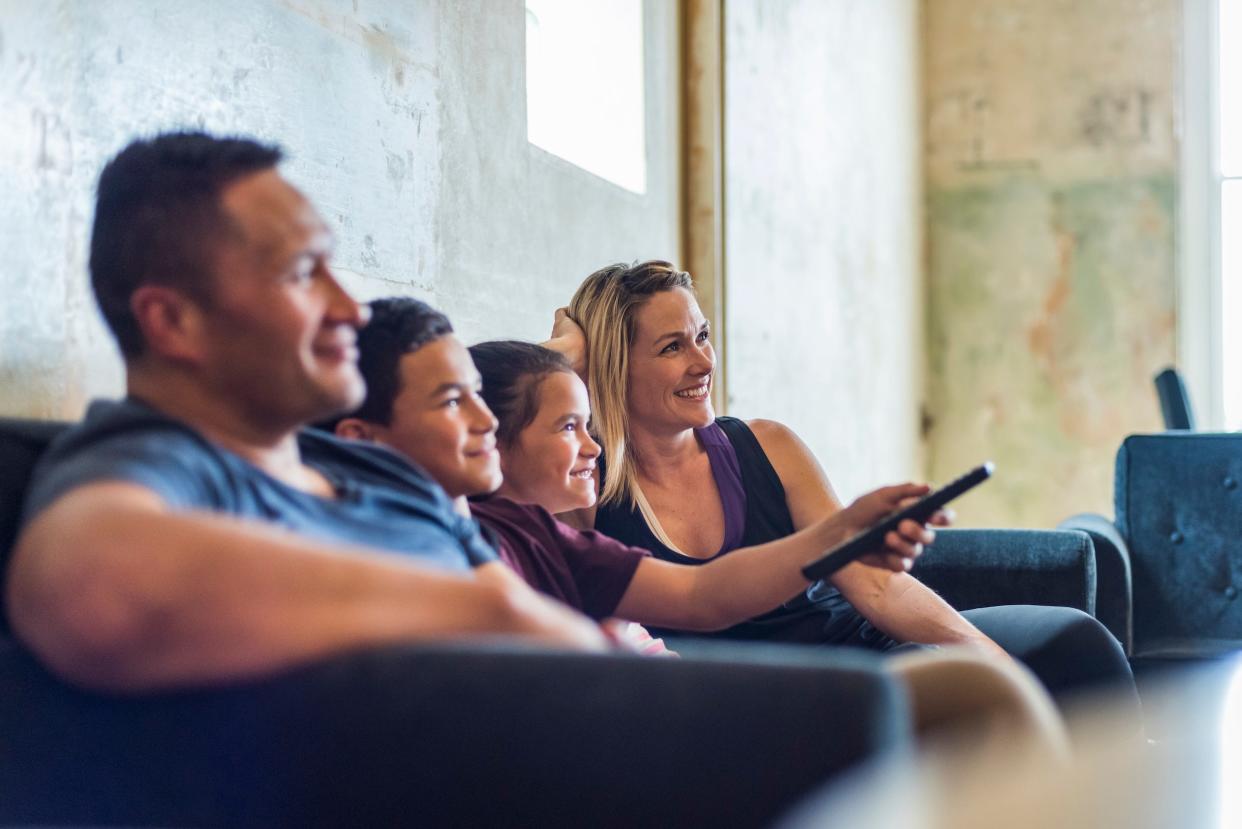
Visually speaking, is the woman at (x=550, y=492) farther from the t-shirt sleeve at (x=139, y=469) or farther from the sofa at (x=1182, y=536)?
the sofa at (x=1182, y=536)

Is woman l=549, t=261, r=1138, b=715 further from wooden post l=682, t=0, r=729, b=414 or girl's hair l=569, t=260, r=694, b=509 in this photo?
wooden post l=682, t=0, r=729, b=414

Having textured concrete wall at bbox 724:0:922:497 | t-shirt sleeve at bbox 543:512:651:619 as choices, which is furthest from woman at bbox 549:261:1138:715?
textured concrete wall at bbox 724:0:922:497

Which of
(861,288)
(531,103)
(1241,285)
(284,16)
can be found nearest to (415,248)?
(284,16)

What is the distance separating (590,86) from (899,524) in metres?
A: 2.02

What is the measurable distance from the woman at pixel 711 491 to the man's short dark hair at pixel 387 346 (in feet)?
2.35

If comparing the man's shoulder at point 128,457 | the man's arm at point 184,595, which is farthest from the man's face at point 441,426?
the man's arm at point 184,595

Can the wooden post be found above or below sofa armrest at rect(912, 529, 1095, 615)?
above

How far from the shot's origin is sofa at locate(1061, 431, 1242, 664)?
3238 millimetres

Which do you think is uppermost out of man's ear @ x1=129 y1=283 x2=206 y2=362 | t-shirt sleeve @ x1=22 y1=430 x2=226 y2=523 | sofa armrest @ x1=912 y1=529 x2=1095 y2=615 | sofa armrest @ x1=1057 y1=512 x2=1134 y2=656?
man's ear @ x1=129 y1=283 x2=206 y2=362

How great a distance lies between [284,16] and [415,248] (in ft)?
1.64

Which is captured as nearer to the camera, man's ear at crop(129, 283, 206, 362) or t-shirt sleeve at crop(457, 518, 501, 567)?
man's ear at crop(129, 283, 206, 362)

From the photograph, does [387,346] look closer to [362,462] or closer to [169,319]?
[362,462]

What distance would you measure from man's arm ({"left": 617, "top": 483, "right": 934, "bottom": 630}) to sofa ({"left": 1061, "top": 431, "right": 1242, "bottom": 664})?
161cm

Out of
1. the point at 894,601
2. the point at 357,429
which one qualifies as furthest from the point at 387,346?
the point at 894,601
